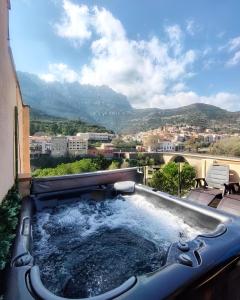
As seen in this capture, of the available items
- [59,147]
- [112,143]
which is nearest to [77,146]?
[59,147]

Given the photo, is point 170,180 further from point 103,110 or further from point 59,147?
point 103,110

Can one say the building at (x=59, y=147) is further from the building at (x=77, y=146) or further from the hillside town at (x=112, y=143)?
the building at (x=77, y=146)

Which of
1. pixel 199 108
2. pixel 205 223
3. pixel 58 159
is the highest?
pixel 199 108

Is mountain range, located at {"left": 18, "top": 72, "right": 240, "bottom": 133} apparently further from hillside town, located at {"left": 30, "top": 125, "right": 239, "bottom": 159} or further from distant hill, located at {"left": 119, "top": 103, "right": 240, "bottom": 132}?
hillside town, located at {"left": 30, "top": 125, "right": 239, "bottom": 159}

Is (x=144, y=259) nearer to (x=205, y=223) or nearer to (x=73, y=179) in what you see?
(x=205, y=223)

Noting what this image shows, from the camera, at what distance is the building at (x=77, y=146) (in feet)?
96.8

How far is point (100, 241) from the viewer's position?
2.42 m

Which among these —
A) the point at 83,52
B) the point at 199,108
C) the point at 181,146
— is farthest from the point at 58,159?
the point at 199,108

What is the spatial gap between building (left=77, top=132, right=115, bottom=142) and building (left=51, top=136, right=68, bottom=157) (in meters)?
5.24

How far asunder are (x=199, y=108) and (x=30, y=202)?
4846 centimetres

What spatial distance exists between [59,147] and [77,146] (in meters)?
2.98

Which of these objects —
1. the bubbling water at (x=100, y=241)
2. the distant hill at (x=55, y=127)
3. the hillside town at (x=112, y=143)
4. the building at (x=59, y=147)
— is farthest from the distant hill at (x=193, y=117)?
the bubbling water at (x=100, y=241)

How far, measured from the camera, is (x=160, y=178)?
6484 mm

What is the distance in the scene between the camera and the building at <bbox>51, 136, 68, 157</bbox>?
27419mm
